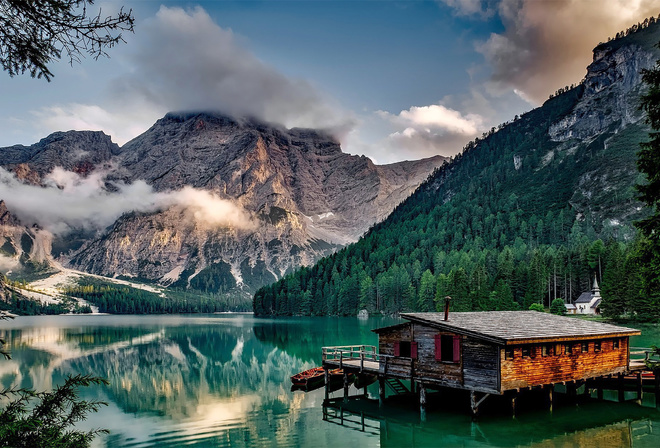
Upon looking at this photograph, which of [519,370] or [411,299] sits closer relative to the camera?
[519,370]

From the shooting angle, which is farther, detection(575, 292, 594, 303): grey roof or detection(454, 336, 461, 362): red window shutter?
detection(575, 292, 594, 303): grey roof

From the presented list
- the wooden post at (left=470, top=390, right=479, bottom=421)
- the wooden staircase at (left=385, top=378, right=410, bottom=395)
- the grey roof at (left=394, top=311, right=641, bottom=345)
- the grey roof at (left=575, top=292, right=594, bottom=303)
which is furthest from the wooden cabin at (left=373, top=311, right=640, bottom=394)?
the grey roof at (left=575, top=292, right=594, bottom=303)

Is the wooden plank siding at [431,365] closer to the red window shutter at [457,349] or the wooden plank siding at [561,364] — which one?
the red window shutter at [457,349]

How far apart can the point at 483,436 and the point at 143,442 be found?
2121 cm

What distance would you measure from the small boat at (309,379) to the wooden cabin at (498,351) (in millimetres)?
10968

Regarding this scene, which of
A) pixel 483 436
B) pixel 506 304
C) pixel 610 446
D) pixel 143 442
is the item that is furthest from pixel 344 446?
pixel 506 304

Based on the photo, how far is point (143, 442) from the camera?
3112 cm

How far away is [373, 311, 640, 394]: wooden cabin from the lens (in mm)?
31734

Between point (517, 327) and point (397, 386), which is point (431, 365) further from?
point (397, 386)

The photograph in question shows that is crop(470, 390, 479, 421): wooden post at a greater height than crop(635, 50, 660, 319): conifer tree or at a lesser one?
lesser

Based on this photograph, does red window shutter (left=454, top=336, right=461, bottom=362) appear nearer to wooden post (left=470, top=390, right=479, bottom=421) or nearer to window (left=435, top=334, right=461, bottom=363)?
window (left=435, top=334, right=461, bottom=363)

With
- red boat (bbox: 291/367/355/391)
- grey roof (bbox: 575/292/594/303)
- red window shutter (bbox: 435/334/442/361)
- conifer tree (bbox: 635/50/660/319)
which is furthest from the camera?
grey roof (bbox: 575/292/594/303)

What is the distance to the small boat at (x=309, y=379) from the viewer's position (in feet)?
157

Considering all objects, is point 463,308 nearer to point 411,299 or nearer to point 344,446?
point 411,299
